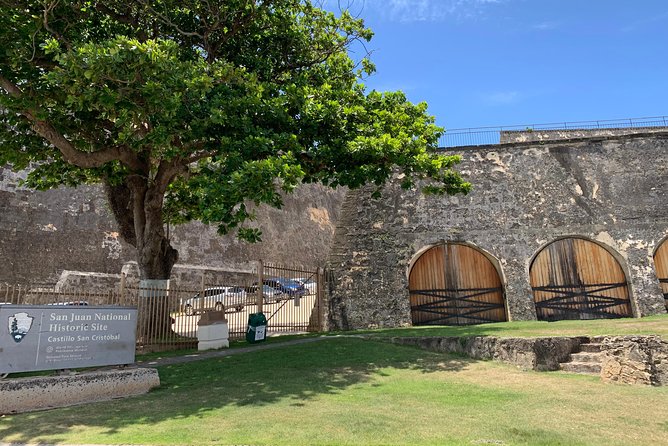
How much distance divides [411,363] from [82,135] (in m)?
9.45

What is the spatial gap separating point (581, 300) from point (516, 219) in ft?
10.8

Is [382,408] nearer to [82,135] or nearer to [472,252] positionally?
[82,135]

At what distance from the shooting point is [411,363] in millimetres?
8242

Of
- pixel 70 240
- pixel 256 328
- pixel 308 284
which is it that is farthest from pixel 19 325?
pixel 70 240

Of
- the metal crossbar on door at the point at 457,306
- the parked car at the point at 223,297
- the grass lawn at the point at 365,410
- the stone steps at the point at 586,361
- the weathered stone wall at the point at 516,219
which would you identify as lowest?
the grass lawn at the point at 365,410

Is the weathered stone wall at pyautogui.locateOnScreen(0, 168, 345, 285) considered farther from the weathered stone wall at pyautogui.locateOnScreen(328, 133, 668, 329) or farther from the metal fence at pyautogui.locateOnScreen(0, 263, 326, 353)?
the weathered stone wall at pyautogui.locateOnScreen(328, 133, 668, 329)

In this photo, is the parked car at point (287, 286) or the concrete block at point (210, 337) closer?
the concrete block at point (210, 337)

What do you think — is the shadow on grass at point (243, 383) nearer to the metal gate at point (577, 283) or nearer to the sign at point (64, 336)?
the sign at point (64, 336)

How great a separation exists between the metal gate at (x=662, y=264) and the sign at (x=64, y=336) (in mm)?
15690

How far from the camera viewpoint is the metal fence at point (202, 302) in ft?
35.7

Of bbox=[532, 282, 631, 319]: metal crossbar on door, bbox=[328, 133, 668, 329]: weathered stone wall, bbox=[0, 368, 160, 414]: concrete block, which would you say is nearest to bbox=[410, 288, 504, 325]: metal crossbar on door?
bbox=[328, 133, 668, 329]: weathered stone wall

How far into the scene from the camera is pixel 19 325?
5.88 metres

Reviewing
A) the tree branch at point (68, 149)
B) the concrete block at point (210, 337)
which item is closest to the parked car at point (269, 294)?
the concrete block at point (210, 337)

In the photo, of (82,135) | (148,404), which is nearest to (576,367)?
(148,404)
